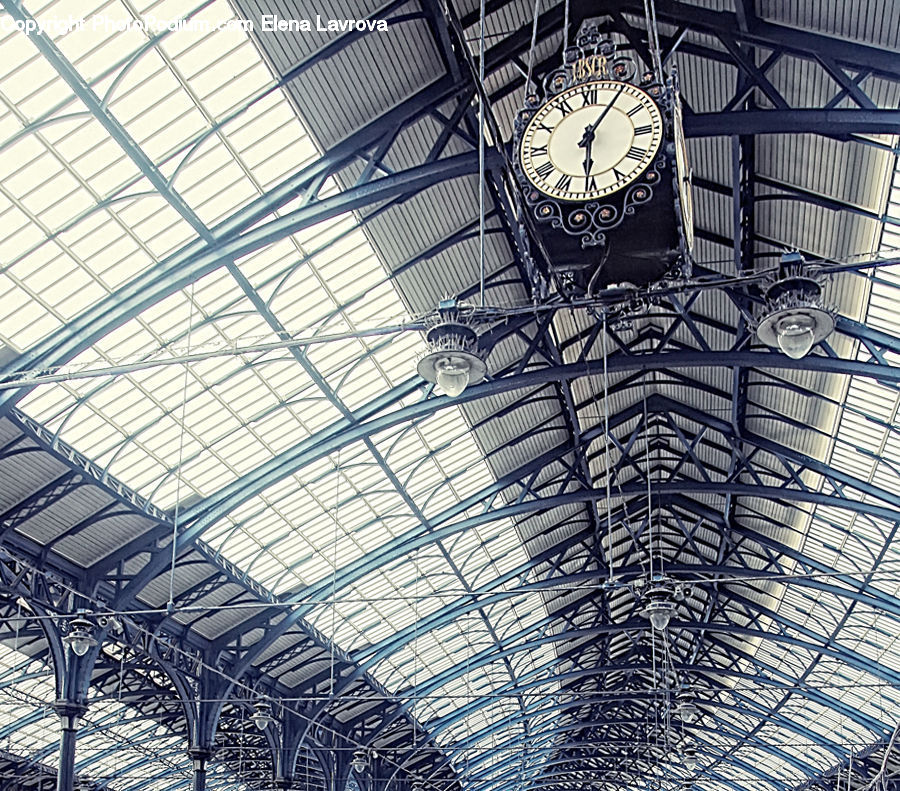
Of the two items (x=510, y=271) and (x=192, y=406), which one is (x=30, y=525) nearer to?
(x=192, y=406)

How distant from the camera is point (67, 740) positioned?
24.3m

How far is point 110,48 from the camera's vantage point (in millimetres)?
14672

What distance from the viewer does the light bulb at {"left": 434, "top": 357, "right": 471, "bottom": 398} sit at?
470 inches

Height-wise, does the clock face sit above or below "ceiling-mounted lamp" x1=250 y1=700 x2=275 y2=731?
below

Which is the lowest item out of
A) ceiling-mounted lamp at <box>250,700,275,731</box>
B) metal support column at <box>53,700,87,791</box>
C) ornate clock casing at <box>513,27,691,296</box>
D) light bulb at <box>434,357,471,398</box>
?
ornate clock casing at <box>513,27,691,296</box>

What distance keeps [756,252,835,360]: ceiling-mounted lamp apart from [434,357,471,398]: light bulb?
3.74m

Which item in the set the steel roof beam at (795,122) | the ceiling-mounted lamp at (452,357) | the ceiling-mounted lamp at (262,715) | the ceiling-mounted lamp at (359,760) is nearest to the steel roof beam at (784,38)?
the steel roof beam at (795,122)

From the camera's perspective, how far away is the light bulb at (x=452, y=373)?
39.2 feet

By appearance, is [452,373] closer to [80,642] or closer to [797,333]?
[797,333]

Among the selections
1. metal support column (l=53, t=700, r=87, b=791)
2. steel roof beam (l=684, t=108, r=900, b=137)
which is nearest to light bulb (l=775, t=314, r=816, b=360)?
steel roof beam (l=684, t=108, r=900, b=137)

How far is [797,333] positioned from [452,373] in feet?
14.0

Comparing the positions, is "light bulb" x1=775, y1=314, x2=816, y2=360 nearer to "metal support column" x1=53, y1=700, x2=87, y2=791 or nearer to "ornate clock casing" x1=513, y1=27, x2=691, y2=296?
"ornate clock casing" x1=513, y1=27, x2=691, y2=296

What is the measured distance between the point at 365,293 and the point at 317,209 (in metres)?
4.34

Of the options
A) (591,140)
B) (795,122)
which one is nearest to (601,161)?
(591,140)
